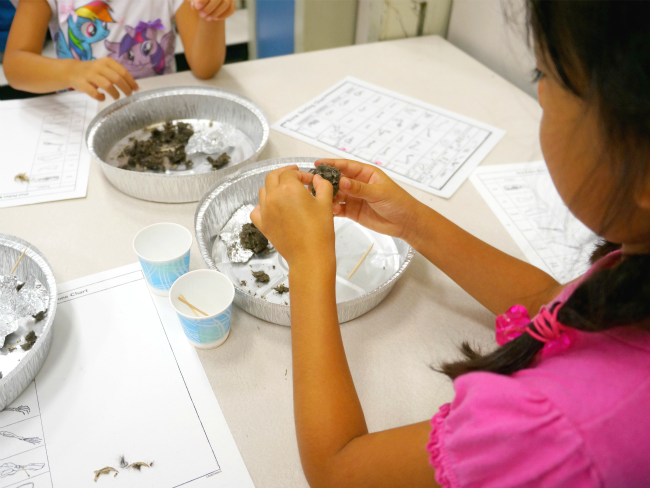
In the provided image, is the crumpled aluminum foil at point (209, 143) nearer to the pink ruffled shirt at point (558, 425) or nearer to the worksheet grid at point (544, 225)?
the worksheet grid at point (544, 225)

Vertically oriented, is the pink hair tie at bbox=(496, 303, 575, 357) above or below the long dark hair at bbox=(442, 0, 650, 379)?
below

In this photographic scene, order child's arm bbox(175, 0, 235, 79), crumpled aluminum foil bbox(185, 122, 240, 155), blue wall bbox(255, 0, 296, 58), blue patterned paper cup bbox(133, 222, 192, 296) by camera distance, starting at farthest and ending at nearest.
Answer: blue wall bbox(255, 0, 296, 58)
child's arm bbox(175, 0, 235, 79)
crumpled aluminum foil bbox(185, 122, 240, 155)
blue patterned paper cup bbox(133, 222, 192, 296)

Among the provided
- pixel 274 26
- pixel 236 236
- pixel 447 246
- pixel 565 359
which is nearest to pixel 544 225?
pixel 447 246

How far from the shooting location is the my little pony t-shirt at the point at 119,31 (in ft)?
4.44

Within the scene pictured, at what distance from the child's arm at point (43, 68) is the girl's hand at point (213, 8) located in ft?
0.86

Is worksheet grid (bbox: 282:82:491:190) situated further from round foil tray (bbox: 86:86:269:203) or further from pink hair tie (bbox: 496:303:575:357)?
pink hair tie (bbox: 496:303:575:357)

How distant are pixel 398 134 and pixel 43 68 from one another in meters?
0.99

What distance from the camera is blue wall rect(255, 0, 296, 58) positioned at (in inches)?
88.3

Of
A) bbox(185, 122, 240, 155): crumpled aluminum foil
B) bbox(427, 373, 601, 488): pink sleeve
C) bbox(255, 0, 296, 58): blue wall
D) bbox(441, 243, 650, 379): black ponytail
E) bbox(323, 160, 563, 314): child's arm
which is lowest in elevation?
bbox(255, 0, 296, 58): blue wall

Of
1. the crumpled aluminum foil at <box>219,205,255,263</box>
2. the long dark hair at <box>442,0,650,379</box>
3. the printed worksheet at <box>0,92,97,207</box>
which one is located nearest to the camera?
the long dark hair at <box>442,0,650,379</box>

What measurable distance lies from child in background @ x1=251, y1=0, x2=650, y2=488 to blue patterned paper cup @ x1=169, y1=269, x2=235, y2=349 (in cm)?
13

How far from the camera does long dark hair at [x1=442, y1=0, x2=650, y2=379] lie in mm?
394

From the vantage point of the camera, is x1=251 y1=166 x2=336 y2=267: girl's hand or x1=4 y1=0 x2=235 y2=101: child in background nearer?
x1=251 y1=166 x2=336 y2=267: girl's hand

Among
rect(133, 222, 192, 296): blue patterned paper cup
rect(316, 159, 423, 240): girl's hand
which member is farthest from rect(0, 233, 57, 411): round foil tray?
rect(316, 159, 423, 240): girl's hand
